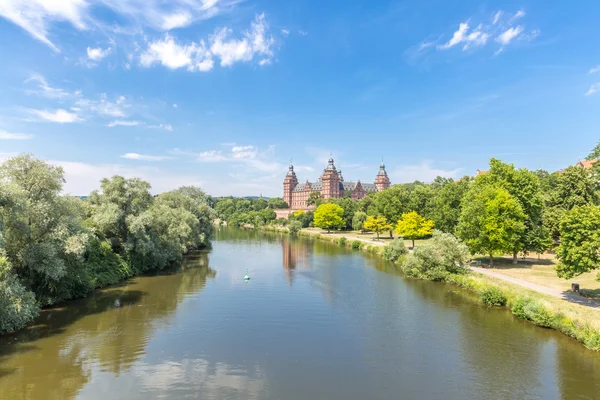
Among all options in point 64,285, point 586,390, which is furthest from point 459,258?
point 64,285

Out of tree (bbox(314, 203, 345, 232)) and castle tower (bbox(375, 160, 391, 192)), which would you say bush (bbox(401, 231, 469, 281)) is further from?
castle tower (bbox(375, 160, 391, 192))

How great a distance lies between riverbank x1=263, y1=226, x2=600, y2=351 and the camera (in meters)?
18.8

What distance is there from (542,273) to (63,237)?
1502 inches

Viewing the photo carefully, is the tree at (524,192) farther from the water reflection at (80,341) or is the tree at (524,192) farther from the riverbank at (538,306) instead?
the water reflection at (80,341)

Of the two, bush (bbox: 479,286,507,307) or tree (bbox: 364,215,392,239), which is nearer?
bush (bbox: 479,286,507,307)

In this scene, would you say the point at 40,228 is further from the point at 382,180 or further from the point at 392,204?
the point at 382,180

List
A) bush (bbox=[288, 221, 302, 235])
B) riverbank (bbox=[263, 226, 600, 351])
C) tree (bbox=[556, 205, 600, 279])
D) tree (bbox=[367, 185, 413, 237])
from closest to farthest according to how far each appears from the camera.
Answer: riverbank (bbox=[263, 226, 600, 351]), tree (bbox=[556, 205, 600, 279]), tree (bbox=[367, 185, 413, 237]), bush (bbox=[288, 221, 302, 235])

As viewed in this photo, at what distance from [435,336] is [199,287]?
2042 cm

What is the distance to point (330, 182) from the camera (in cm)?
14588

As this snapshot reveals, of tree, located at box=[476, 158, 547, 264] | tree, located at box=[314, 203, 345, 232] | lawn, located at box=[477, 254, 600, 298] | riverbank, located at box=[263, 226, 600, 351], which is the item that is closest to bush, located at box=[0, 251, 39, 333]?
riverbank, located at box=[263, 226, 600, 351]

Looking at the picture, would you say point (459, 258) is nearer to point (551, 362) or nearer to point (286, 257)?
point (551, 362)

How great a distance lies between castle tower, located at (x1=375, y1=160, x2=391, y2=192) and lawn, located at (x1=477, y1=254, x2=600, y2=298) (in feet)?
392

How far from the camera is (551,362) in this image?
16891mm

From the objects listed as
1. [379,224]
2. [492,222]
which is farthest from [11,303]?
[379,224]
